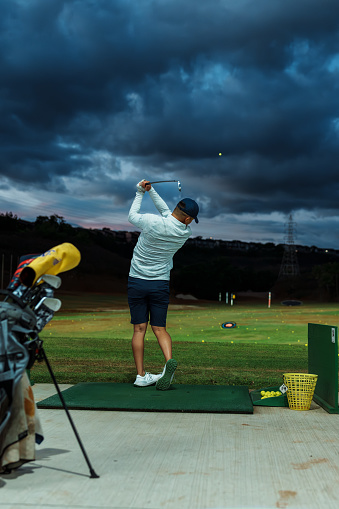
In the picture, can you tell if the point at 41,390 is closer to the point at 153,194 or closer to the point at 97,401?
the point at 97,401

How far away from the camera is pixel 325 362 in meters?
5.83

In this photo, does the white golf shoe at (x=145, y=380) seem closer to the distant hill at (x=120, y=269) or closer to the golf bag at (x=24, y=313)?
the golf bag at (x=24, y=313)

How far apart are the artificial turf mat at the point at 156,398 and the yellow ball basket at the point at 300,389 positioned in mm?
413

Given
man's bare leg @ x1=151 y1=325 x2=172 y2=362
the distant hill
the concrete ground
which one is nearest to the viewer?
the concrete ground

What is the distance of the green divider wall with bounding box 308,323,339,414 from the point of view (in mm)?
5461

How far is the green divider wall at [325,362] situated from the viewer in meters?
5.46

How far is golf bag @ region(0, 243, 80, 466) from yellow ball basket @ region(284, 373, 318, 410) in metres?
2.91

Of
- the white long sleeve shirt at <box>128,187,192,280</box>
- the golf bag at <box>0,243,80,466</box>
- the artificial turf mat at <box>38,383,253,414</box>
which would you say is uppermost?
the white long sleeve shirt at <box>128,187,192,280</box>

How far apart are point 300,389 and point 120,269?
104605 millimetres

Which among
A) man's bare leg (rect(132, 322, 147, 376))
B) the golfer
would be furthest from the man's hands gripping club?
man's bare leg (rect(132, 322, 147, 376))

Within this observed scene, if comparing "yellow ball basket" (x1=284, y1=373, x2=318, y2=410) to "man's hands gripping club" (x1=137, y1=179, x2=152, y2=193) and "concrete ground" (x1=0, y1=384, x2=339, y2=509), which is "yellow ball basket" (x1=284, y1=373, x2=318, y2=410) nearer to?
"concrete ground" (x1=0, y1=384, x2=339, y2=509)

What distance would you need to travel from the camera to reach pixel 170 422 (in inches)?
196

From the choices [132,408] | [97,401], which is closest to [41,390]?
[97,401]

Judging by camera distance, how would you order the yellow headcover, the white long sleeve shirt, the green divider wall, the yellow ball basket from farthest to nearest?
the white long sleeve shirt, the yellow ball basket, the green divider wall, the yellow headcover
